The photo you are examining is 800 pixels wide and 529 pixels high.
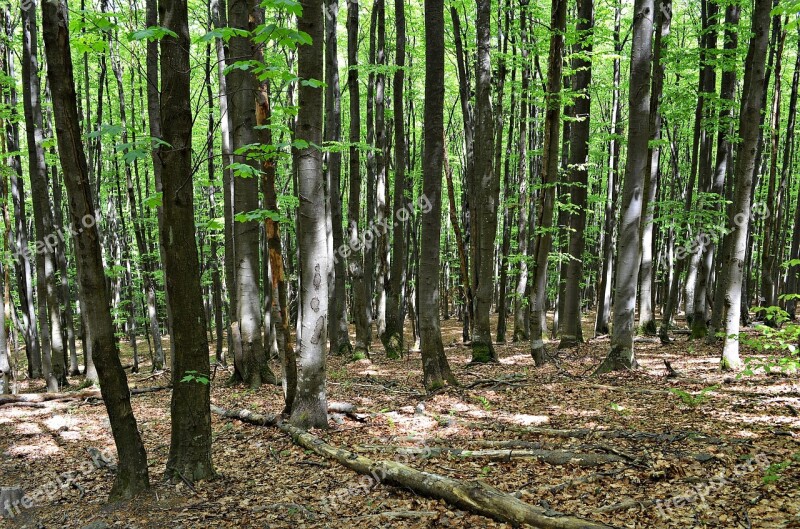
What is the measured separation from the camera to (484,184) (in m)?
11.0

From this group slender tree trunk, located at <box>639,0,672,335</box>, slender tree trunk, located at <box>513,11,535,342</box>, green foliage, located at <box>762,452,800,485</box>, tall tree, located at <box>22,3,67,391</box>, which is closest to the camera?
green foliage, located at <box>762,452,800,485</box>

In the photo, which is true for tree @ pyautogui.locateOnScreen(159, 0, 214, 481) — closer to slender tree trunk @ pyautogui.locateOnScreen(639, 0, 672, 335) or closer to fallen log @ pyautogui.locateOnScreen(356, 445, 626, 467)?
fallen log @ pyautogui.locateOnScreen(356, 445, 626, 467)

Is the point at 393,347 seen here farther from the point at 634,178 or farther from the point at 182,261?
the point at 182,261

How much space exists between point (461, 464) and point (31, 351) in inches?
582

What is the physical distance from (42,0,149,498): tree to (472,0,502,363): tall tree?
726 cm

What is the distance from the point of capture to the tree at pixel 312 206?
624 centimetres

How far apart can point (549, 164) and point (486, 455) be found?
6.73 meters

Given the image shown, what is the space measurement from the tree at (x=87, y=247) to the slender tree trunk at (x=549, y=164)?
25.0 ft

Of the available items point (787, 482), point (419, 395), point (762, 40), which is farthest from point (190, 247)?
point (762, 40)

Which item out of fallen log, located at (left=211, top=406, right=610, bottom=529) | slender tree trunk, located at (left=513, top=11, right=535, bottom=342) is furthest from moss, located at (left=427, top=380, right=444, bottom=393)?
slender tree trunk, located at (left=513, top=11, right=535, bottom=342)

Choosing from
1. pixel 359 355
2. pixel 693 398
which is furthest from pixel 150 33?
pixel 359 355

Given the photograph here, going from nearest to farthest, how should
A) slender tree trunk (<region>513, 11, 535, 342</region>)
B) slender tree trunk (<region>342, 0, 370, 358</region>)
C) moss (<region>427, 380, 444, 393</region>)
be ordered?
moss (<region>427, 380, 444, 393</region>), slender tree trunk (<region>342, 0, 370, 358</region>), slender tree trunk (<region>513, 11, 535, 342</region>)

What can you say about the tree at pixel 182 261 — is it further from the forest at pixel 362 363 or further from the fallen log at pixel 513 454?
the fallen log at pixel 513 454

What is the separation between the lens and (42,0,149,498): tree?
4359 mm
